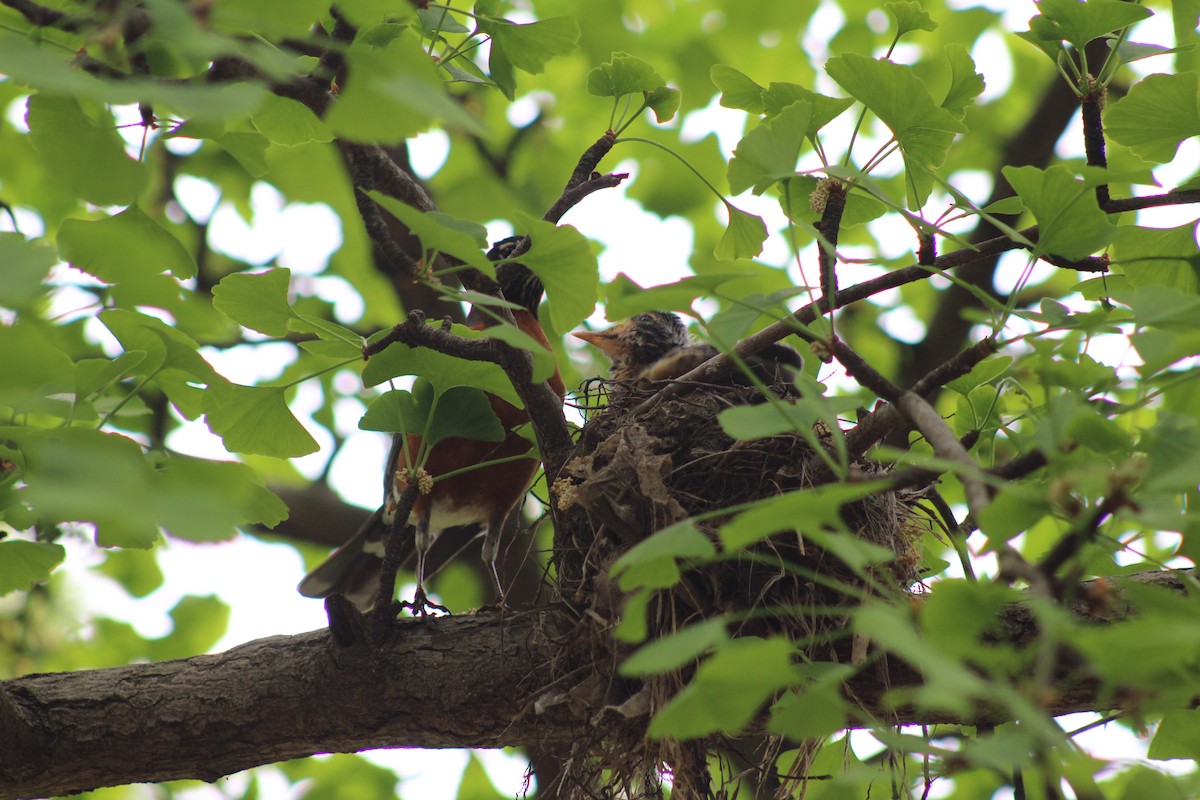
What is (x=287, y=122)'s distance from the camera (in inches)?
77.9

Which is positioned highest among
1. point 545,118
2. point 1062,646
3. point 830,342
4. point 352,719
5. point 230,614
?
point 545,118

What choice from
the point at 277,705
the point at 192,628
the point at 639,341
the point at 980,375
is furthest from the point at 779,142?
the point at 192,628

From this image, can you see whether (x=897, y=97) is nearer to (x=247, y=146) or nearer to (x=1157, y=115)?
(x=1157, y=115)

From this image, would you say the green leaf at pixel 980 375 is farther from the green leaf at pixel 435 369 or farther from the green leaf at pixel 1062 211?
the green leaf at pixel 435 369

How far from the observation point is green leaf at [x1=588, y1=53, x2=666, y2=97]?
1.85 m

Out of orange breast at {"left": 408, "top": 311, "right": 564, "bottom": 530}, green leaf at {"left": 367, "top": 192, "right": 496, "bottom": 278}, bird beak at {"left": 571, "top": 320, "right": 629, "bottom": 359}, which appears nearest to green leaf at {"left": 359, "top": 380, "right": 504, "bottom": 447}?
green leaf at {"left": 367, "top": 192, "right": 496, "bottom": 278}

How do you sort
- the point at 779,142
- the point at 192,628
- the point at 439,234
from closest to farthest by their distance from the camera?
the point at 439,234 → the point at 779,142 → the point at 192,628

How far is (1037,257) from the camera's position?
1297mm

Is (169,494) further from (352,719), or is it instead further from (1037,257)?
(352,719)

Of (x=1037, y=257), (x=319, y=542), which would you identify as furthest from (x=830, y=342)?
(x=319, y=542)

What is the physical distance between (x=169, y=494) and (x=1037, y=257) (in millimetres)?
1031

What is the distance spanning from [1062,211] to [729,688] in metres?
0.76

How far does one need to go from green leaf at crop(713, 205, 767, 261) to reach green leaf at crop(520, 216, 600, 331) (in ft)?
1.94

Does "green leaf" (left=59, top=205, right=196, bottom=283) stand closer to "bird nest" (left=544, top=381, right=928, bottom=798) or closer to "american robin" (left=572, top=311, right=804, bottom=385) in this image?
"bird nest" (left=544, top=381, right=928, bottom=798)
